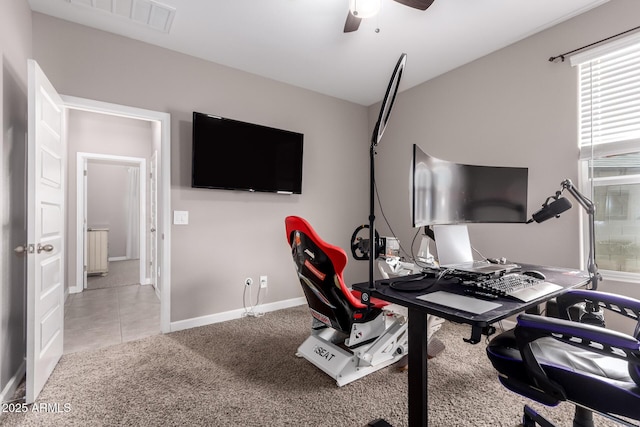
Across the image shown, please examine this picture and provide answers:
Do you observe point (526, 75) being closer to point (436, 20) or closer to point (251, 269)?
point (436, 20)

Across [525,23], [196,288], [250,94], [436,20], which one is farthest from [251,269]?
[525,23]

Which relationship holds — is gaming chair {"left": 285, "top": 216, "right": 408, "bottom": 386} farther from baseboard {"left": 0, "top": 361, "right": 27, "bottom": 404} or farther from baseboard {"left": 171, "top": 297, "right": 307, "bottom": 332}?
baseboard {"left": 0, "top": 361, "right": 27, "bottom": 404}

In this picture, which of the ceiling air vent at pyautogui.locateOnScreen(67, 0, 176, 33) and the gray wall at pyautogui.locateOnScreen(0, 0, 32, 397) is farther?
the ceiling air vent at pyautogui.locateOnScreen(67, 0, 176, 33)

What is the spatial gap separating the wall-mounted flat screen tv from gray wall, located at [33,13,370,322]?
0.14 m

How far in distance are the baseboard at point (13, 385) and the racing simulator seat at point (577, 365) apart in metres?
2.51

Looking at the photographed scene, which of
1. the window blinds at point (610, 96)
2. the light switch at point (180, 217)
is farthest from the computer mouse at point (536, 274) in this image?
the light switch at point (180, 217)

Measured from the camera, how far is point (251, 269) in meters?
3.23

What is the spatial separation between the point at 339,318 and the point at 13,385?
2015 mm

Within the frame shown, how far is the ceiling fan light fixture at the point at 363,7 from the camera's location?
165cm

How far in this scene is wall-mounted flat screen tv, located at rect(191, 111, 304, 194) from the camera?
2.83 meters

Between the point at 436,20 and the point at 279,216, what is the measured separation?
2385 mm

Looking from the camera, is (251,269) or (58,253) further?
(251,269)

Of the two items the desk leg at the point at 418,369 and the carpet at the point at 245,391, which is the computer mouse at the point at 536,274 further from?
the desk leg at the point at 418,369

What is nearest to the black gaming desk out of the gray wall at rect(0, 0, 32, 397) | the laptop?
the laptop
